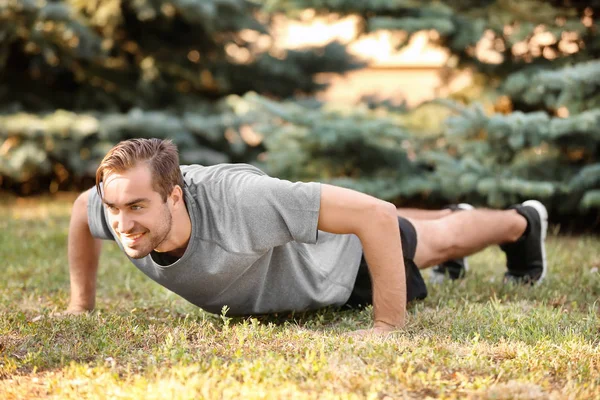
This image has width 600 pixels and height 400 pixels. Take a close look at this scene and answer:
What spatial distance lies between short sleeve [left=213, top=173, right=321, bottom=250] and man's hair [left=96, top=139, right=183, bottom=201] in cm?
25

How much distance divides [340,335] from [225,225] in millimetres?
653

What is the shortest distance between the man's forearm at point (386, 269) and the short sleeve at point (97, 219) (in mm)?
1171

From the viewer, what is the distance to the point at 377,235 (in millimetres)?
2951

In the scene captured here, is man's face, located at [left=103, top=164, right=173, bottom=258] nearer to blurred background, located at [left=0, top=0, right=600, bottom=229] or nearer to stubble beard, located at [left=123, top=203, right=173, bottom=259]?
stubble beard, located at [left=123, top=203, right=173, bottom=259]

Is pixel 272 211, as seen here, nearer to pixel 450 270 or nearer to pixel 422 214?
pixel 422 214

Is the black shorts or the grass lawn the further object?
the black shorts

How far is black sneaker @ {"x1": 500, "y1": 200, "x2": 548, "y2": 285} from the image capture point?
4.06 meters

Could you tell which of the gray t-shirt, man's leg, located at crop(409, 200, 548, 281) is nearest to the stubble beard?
the gray t-shirt

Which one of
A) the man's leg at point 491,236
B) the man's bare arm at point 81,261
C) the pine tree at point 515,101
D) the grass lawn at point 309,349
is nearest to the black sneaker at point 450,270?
the grass lawn at point 309,349

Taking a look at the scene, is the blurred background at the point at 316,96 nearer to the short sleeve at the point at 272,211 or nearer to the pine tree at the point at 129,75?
the pine tree at the point at 129,75

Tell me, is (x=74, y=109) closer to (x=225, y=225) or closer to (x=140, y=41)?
(x=140, y=41)

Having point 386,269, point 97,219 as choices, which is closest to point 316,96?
point 97,219

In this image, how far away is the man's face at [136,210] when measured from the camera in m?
2.79

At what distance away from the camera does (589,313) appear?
3576 millimetres
